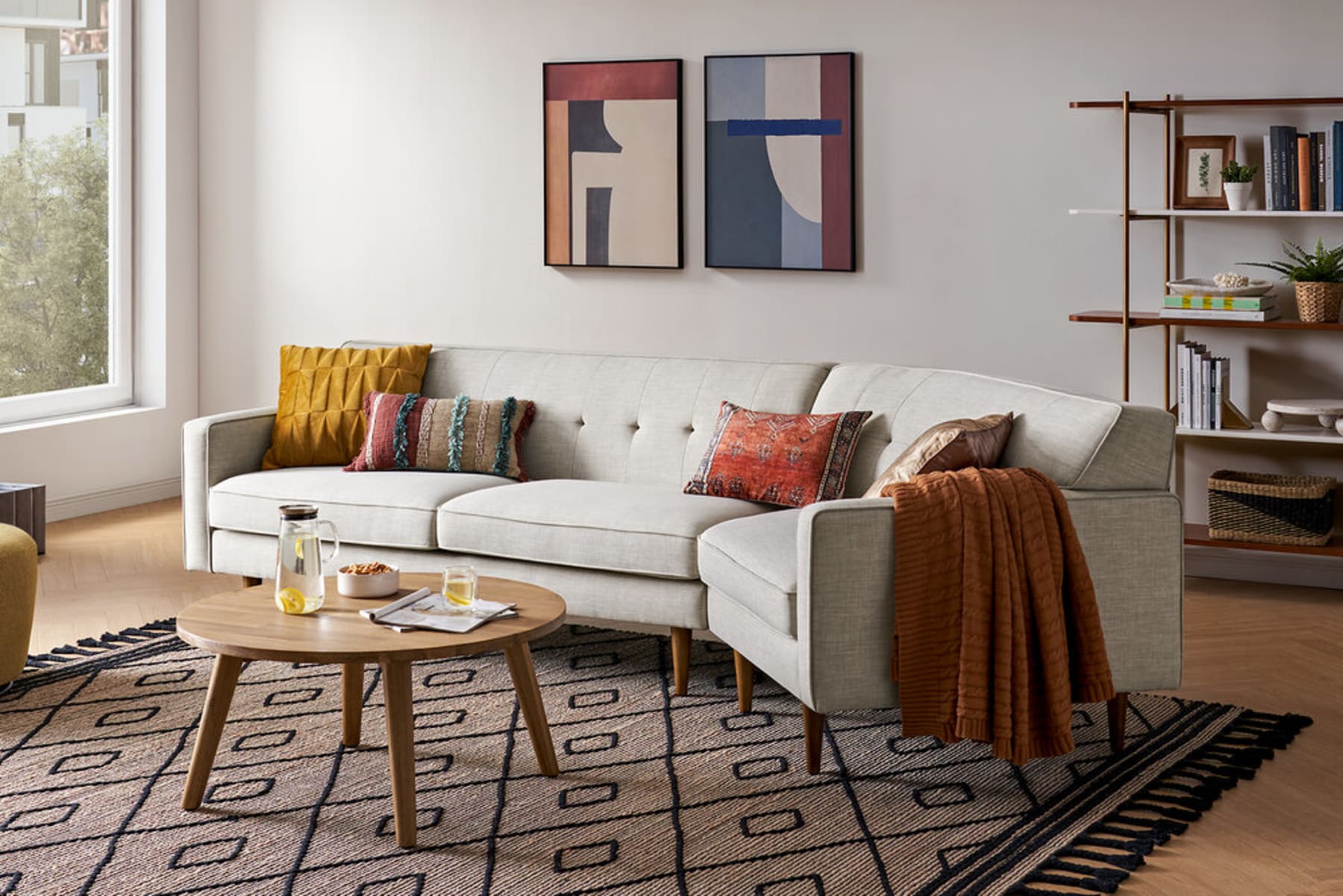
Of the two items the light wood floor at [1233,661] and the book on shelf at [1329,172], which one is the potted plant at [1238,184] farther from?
the light wood floor at [1233,661]

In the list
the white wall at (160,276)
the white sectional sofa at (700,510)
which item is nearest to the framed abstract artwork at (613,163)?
the white sectional sofa at (700,510)

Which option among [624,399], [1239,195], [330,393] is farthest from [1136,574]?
[330,393]

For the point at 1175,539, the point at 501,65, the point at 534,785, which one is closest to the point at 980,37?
the point at 501,65

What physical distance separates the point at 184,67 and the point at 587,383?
325 centimetres

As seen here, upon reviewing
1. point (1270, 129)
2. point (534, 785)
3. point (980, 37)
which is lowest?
point (534, 785)

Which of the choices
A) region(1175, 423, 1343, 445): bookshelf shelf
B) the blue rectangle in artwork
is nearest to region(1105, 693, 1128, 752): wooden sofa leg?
region(1175, 423, 1343, 445): bookshelf shelf

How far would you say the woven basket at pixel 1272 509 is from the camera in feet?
16.7

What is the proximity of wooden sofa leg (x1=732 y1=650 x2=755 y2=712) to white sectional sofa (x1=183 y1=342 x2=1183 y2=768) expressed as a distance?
0.13ft

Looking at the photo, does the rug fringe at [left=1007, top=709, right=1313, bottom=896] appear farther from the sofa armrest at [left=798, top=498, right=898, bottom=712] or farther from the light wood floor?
the sofa armrest at [left=798, top=498, right=898, bottom=712]

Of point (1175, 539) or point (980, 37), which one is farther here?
point (980, 37)

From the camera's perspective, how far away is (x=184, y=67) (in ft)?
22.7

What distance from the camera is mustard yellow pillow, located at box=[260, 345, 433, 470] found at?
195 inches

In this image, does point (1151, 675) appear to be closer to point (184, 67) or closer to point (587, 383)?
point (587, 383)

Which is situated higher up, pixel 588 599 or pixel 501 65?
pixel 501 65
